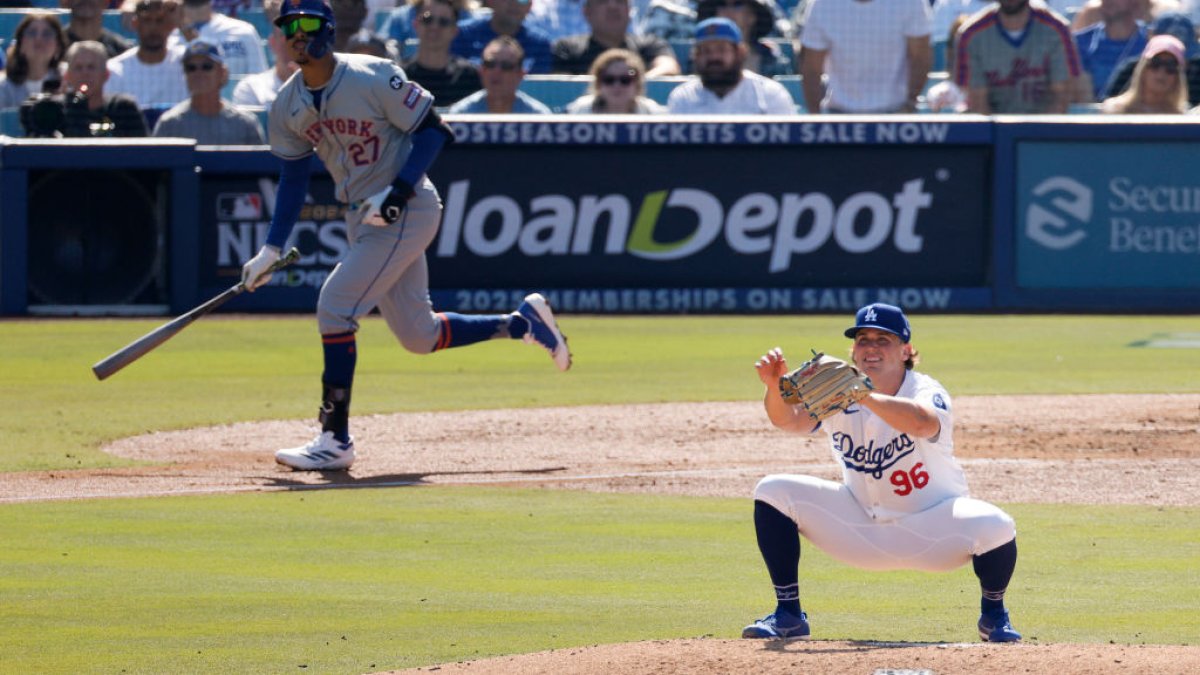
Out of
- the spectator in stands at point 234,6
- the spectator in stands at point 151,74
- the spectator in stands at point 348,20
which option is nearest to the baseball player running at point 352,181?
the spectator in stands at point 348,20

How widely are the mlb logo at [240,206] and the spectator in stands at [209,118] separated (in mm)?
432

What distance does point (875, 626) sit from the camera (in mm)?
6074

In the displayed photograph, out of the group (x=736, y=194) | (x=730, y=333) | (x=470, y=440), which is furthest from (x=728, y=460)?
(x=736, y=194)

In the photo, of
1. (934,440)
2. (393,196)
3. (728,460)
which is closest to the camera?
(934,440)

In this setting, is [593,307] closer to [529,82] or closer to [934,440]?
[529,82]

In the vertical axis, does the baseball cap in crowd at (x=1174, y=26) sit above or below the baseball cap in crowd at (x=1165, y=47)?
above

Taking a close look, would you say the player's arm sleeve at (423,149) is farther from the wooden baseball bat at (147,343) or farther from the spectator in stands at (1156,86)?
the spectator in stands at (1156,86)

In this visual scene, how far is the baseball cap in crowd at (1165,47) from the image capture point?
16016 mm

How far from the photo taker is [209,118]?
1593 centimetres

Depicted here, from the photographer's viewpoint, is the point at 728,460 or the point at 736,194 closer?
the point at 728,460

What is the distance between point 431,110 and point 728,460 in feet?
7.64

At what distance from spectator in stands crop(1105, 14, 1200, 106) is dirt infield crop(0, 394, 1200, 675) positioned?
5.72 m

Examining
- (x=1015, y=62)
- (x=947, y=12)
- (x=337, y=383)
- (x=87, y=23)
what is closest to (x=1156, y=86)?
(x=1015, y=62)

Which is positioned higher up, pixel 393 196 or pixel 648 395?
pixel 393 196
